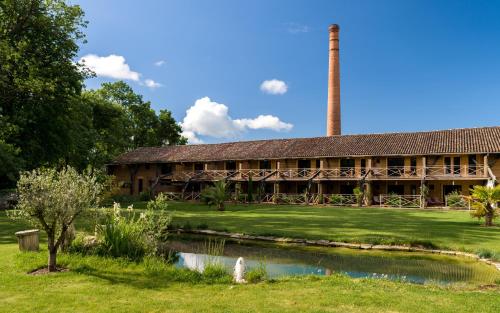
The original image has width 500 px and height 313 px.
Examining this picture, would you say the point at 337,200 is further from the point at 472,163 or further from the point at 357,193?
the point at 472,163

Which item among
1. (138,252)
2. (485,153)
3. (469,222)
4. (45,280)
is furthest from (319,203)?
(45,280)

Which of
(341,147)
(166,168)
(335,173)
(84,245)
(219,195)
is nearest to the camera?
(84,245)

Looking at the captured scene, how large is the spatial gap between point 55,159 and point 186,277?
21228 mm

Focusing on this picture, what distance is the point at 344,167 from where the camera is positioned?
34.8 metres

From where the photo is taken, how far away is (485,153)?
2925 centimetres

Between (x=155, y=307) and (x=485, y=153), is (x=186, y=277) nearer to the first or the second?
(x=155, y=307)

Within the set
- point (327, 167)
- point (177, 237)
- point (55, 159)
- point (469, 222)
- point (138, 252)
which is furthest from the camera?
point (327, 167)

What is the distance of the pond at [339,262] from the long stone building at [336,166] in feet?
61.3

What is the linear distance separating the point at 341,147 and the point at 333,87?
10.7m

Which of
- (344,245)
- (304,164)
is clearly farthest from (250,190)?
(344,245)

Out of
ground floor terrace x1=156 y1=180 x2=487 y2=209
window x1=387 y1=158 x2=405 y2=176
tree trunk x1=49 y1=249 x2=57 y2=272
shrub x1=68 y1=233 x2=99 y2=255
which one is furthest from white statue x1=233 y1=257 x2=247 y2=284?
window x1=387 y1=158 x2=405 y2=176

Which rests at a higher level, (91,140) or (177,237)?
(91,140)

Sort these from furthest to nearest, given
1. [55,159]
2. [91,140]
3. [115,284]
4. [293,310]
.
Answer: [91,140] < [55,159] < [115,284] < [293,310]

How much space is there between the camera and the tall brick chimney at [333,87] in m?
43.6
